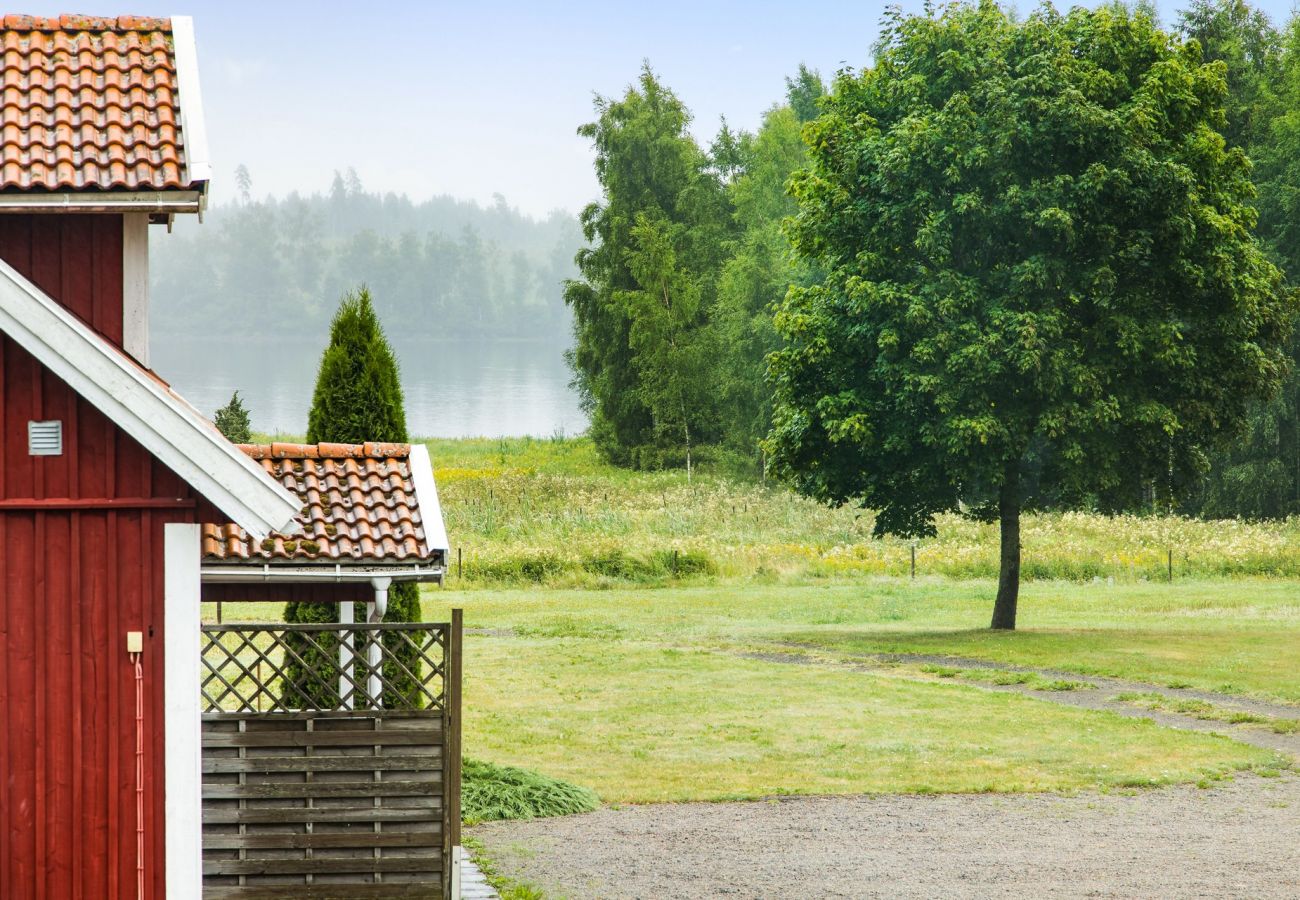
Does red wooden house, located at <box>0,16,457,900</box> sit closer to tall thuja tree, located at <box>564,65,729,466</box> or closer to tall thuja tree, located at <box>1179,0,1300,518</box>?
tall thuja tree, located at <box>1179,0,1300,518</box>

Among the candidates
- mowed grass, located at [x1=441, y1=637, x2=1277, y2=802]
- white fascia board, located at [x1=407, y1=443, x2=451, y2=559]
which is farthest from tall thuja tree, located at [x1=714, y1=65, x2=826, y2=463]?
white fascia board, located at [x1=407, y1=443, x2=451, y2=559]

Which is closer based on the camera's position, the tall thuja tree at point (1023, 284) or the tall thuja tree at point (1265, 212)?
the tall thuja tree at point (1023, 284)

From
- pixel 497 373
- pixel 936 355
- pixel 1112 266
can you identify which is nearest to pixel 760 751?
pixel 936 355

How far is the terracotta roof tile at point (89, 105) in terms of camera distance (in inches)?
355

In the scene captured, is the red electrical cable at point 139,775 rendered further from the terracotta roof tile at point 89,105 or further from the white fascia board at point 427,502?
the terracotta roof tile at point 89,105

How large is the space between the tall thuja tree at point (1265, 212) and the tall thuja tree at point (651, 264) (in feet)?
72.8

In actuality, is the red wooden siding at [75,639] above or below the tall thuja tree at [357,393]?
below

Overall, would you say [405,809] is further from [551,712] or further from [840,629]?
[840,629]

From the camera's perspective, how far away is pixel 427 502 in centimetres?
1149

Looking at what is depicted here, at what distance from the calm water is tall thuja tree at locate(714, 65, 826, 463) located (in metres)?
37.3

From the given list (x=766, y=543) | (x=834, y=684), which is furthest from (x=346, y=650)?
(x=766, y=543)

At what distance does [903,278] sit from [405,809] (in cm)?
2124

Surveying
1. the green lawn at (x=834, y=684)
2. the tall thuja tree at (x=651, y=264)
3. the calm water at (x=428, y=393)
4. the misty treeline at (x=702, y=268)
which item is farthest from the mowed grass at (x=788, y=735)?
the calm water at (x=428, y=393)

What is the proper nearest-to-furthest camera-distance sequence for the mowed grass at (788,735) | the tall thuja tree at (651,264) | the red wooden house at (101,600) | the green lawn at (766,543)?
1. the red wooden house at (101,600)
2. the mowed grass at (788,735)
3. the green lawn at (766,543)
4. the tall thuja tree at (651,264)
